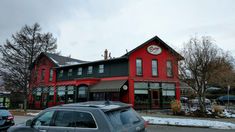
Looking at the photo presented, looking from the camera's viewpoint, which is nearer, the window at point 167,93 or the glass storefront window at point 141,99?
the glass storefront window at point 141,99

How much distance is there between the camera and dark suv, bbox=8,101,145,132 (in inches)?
212

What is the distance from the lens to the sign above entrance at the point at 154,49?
3057cm

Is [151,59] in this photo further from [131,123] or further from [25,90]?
[131,123]

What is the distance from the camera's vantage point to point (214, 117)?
19750 mm

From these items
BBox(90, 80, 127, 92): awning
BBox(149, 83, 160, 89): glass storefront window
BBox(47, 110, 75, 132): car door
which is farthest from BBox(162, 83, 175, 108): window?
BBox(47, 110, 75, 132): car door

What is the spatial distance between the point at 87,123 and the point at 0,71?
32916 millimetres

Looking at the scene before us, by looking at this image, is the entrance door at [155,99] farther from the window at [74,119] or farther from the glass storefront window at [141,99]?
the window at [74,119]

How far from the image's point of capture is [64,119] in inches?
236

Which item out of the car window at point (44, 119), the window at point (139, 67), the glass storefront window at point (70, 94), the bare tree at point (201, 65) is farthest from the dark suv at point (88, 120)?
the glass storefront window at point (70, 94)

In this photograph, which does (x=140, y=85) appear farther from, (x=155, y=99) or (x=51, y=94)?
(x=51, y=94)

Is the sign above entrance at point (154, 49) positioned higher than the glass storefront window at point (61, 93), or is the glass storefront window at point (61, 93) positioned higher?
the sign above entrance at point (154, 49)

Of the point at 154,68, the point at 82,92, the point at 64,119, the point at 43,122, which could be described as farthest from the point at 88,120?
the point at 82,92

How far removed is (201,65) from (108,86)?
11.8m

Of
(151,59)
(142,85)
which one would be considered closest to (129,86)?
(142,85)
